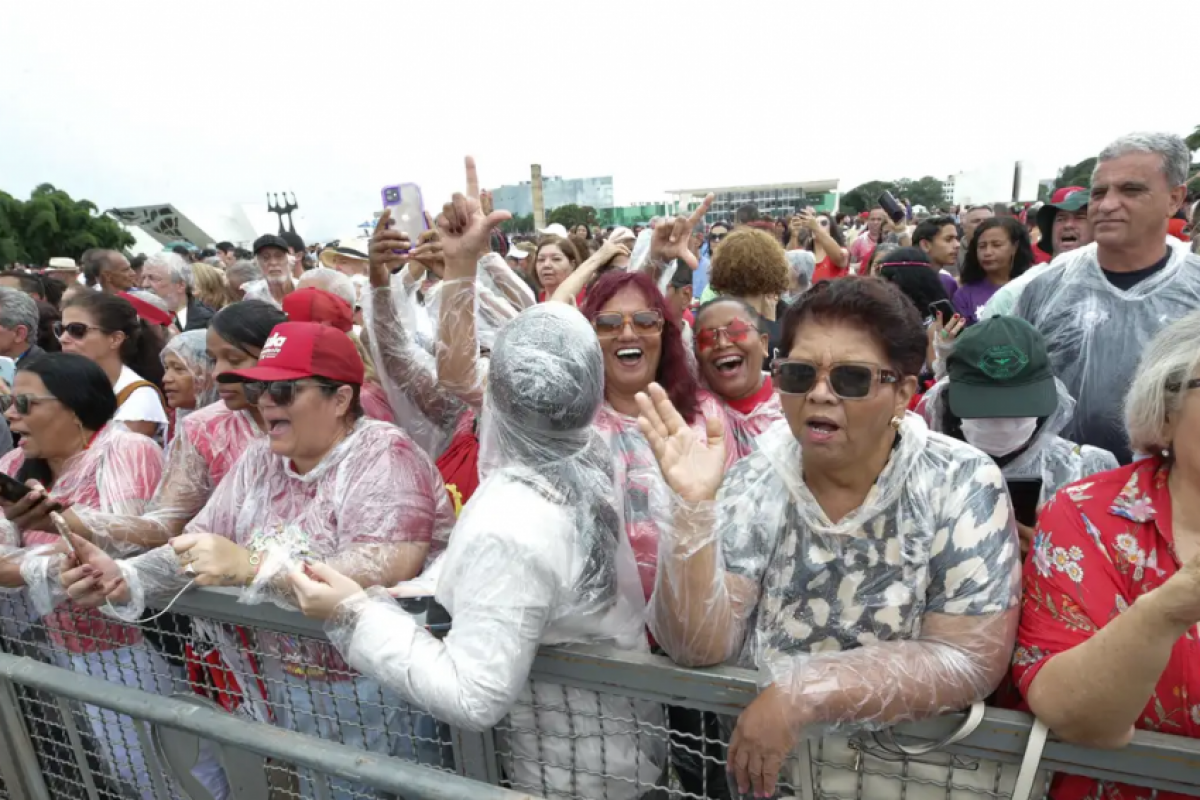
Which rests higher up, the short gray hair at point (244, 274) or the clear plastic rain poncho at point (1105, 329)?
the short gray hair at point (244, 274)

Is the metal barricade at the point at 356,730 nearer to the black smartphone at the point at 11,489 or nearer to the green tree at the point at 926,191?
the black smartphone at the point at 11,489

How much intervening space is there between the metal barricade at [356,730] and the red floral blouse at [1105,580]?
10 centimetres

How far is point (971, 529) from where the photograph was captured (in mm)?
1482

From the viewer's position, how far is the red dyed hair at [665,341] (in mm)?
2526

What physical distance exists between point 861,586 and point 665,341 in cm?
129

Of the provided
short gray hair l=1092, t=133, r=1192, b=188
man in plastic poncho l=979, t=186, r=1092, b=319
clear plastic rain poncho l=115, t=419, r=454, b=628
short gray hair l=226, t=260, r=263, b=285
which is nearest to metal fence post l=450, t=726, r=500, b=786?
clear plastic rain poncho l=115, t=419, r=454, b=628

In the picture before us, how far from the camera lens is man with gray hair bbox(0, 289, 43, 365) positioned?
4402 millimetres

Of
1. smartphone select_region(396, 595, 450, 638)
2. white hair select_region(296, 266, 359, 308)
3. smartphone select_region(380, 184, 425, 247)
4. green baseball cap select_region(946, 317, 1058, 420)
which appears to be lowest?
smartphone select_region(396, 595, 450, 638)

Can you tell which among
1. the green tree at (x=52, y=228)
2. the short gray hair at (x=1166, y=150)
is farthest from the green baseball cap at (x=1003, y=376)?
the green tree at (x=52, y=228)

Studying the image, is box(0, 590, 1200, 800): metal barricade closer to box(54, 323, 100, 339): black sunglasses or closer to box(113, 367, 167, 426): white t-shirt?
box(113, 367, 167, 426): white t-shirt

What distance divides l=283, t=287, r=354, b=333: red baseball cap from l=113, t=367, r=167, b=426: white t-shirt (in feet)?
2.50

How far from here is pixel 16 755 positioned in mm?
2314

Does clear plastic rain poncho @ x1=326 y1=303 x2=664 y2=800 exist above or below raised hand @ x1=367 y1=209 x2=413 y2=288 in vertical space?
below

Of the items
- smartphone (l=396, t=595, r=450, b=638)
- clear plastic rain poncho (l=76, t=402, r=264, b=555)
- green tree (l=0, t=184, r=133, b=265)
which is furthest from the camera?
green tree (l=0, t=184, r=133, b=265)
